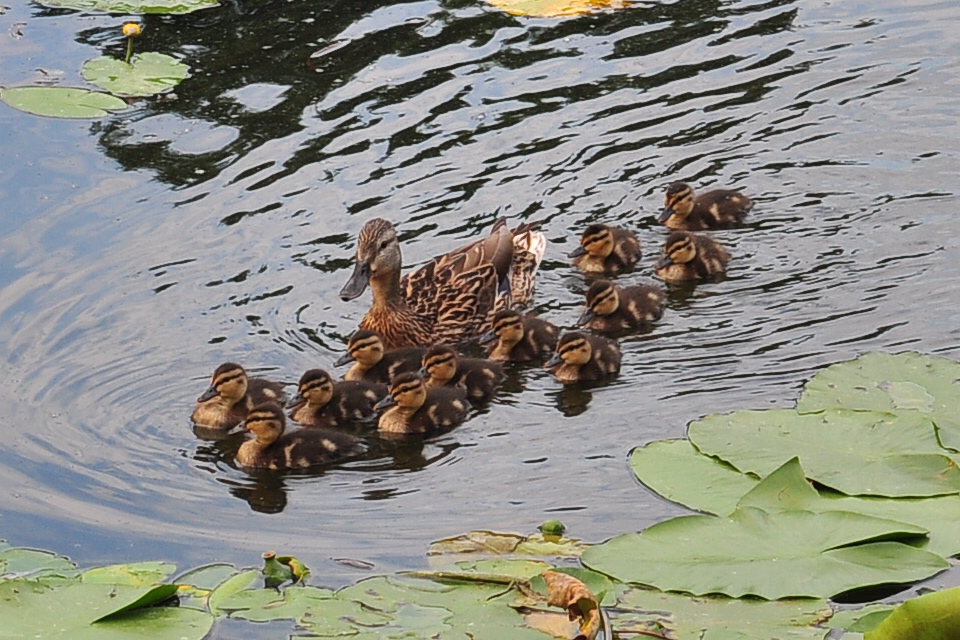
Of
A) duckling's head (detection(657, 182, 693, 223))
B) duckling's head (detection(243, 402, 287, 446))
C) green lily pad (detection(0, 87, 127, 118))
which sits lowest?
duckling's head (detection(243, 402, 287, 446))

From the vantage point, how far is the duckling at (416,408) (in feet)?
19.0

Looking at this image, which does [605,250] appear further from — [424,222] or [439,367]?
[439,367]

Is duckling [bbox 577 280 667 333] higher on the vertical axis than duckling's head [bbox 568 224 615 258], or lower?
lower

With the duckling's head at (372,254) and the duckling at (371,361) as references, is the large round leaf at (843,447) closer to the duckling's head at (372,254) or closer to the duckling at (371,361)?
the duckling at (371,361)

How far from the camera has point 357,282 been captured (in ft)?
21.6

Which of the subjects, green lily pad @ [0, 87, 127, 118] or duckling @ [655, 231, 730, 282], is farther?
green lily pad @ [0, 87, 127, 118]

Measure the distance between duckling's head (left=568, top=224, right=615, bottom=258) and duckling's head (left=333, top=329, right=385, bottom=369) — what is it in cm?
122

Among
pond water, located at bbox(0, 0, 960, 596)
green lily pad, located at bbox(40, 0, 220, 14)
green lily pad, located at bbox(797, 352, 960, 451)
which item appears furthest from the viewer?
green lily pad, located at bbox(40, 0, 220, 14)

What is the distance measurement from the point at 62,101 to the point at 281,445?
3643 millimetres

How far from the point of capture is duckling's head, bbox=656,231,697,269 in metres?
7.03

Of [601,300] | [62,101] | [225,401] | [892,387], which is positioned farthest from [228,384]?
[62,101]

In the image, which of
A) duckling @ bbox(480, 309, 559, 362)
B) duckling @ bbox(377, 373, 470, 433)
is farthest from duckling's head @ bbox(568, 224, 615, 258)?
duckling @ bbox(377, 373, 470, 433)

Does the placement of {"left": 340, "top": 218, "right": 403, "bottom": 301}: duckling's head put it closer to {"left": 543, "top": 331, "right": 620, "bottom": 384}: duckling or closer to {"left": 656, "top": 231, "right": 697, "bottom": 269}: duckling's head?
{"left": 543, "top": 331, "right": 620, "bottom": 384}: duckling

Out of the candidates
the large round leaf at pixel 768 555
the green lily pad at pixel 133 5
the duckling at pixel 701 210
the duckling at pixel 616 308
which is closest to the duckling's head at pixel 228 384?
the duckling at pixel 616 308
